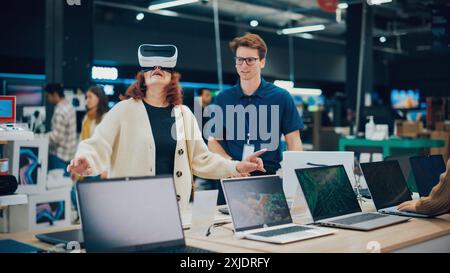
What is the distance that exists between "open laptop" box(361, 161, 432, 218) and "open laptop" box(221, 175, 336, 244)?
25.0 inches

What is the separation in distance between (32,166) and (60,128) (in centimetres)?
165

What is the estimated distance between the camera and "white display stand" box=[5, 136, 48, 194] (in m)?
5.03

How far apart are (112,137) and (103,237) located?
960mm

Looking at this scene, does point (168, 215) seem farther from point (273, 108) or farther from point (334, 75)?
point (334, 75)

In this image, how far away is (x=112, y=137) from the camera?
115 inches

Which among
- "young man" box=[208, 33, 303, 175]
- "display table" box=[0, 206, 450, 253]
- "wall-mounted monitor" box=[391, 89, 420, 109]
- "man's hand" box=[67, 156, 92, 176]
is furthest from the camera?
"wall-mounted monitor" box=[391, 89, 420, 109]

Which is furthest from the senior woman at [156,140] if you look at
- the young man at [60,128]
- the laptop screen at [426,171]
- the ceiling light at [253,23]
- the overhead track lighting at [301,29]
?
the overhead track lighting at [301,29]

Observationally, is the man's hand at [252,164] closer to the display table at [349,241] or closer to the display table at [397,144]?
the display table at [349,241]

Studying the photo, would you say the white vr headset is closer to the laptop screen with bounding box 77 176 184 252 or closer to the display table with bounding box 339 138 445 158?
the laptop screen with bounding box 77 176 184 252

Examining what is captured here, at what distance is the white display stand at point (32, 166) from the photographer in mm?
5027

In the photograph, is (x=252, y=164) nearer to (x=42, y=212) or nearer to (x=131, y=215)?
(x=131, y=215)

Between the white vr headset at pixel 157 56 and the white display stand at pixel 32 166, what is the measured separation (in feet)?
6.91

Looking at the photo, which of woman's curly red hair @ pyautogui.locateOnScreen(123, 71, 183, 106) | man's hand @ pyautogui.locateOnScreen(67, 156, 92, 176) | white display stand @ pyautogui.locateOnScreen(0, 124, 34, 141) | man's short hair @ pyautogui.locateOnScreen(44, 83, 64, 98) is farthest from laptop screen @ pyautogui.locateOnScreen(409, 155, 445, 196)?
man's short hair @ pyautogui.locateOnScreen(44, 83, 64, 98)

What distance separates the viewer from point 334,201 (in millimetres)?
2895
